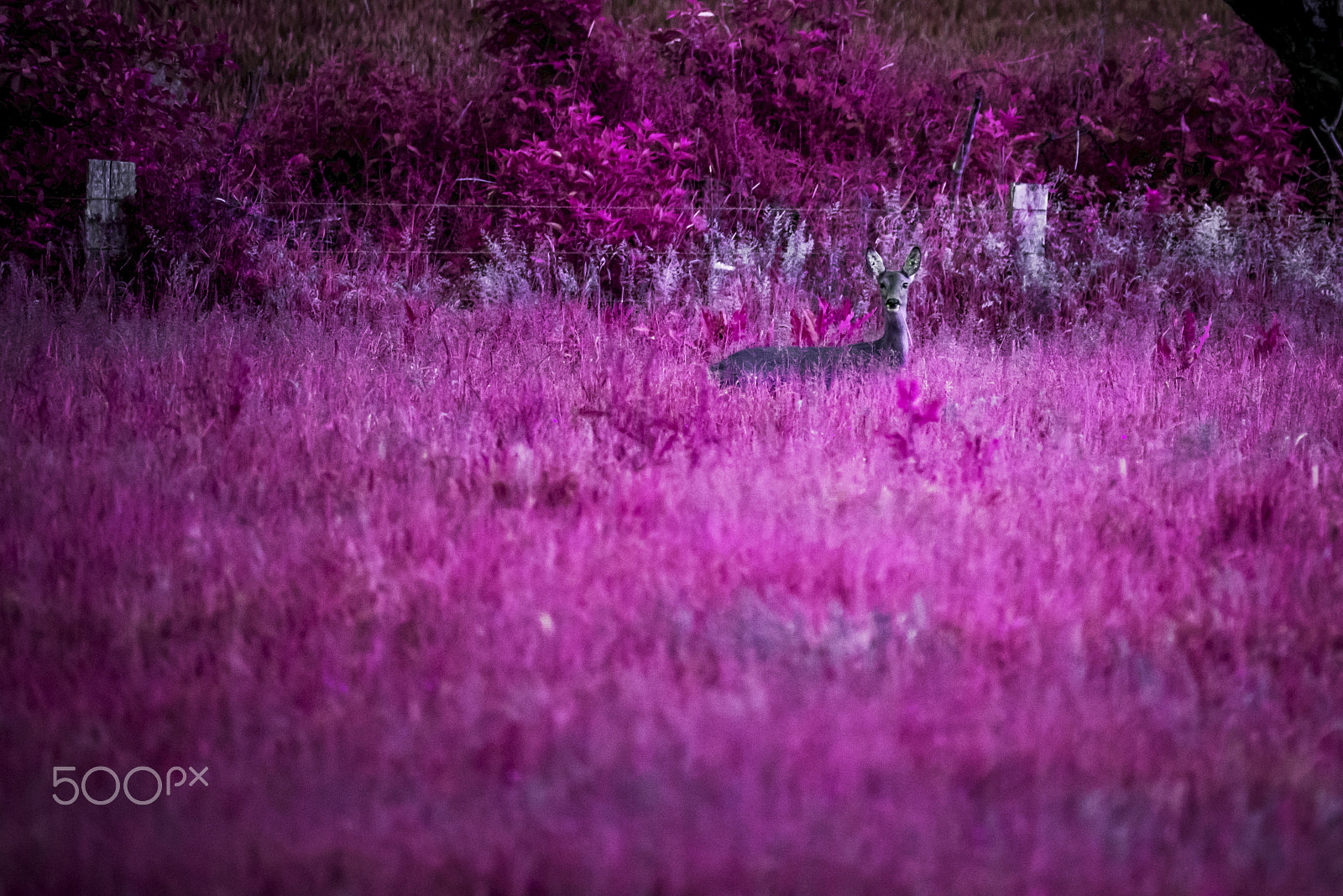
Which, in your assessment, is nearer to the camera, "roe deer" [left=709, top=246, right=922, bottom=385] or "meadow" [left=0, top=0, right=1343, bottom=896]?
"meadow" [left=0, top=0, right=1343, bottom=896]

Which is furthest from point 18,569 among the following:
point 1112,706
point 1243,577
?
point 1243,577

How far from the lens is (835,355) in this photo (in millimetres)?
5434

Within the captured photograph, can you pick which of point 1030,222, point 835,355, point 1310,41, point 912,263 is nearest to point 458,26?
point 1030,222

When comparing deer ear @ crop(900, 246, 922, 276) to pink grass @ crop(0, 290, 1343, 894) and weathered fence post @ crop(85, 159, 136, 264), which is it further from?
weathered fence post @ crop(85, 159, 136, 264)

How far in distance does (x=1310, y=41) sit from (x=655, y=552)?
825 centimetres

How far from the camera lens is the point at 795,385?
5023 millimetres

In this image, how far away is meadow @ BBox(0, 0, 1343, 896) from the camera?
5.75ft

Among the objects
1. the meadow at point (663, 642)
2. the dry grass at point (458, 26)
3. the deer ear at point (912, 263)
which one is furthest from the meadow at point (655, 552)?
the dry grass at point (458, 26)

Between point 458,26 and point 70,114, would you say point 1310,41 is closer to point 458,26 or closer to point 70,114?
point 458,26

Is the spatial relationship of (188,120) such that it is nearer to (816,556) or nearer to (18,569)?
(18,569)

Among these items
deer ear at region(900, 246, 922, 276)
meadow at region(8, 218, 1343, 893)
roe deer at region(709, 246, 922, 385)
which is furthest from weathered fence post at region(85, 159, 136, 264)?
deer ear at region(900, 246, 922, 276)

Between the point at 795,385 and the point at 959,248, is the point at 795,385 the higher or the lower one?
the lower one

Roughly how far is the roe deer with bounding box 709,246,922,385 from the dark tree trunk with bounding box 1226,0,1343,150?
15.6ft

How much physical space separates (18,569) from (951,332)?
215 inches
